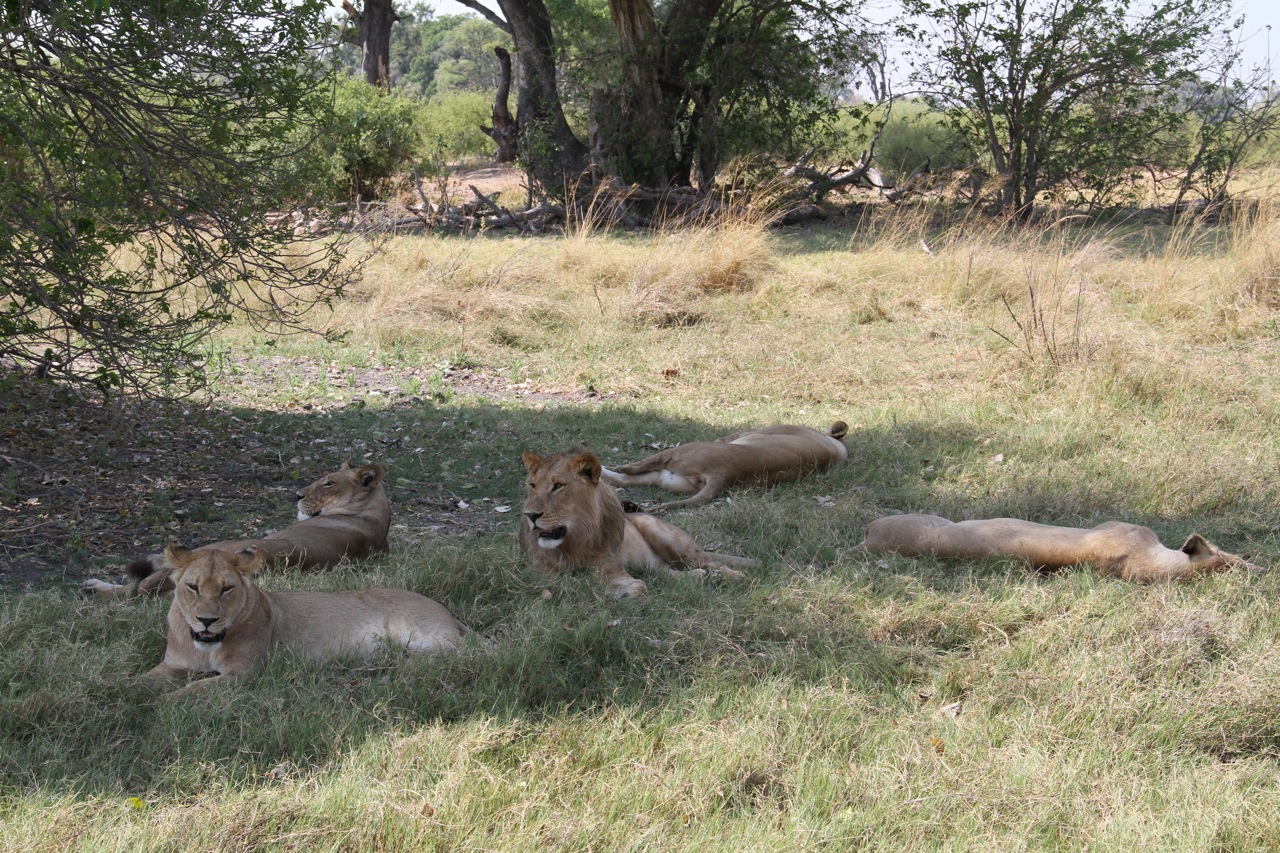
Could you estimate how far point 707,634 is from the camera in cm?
455

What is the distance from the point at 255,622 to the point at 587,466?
178cm

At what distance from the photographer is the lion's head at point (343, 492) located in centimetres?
615

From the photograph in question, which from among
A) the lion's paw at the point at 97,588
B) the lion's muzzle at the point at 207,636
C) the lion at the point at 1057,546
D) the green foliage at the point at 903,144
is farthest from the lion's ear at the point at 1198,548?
the green foliage at the point at 903,144

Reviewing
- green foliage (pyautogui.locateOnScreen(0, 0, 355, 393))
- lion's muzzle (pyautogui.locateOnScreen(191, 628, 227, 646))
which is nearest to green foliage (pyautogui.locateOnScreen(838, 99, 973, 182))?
green foliage (pyautogui.locateOnScreen(0, 0, 355, 393))

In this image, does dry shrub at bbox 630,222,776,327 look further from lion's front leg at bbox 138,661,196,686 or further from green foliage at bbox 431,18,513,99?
green foliage at bbox 431,18,513,99

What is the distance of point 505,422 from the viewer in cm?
891

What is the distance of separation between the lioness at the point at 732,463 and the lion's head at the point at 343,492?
5.73 ft

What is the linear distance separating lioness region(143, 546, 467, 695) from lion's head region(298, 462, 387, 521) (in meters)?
1.58

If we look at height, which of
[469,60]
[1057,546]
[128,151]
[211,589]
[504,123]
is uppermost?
[469,60]

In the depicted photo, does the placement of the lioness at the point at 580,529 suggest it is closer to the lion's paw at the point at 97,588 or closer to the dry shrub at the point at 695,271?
the lion's paw at the point at 97,588

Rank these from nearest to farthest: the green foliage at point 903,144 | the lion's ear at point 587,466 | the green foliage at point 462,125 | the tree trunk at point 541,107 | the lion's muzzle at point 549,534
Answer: the lion's muzzle at point 549,534 < the lion's ear at point 587,466 < the tree trunk at point 541,107 < the green foliage at point 903,144 < the green foliage at point 462,125

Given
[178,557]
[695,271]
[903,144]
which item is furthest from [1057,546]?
[903,144]

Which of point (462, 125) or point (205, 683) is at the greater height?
point (462, 125)

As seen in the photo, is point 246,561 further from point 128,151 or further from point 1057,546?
point 1057,546
